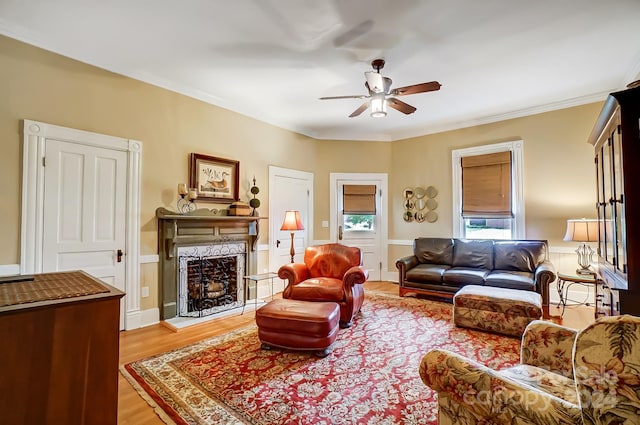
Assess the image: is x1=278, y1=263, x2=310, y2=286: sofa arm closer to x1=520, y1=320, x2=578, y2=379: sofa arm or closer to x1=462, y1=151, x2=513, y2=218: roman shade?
x1=520, y1=320, x2=578, y2=379: sofa arm

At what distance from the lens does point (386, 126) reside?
222 inches

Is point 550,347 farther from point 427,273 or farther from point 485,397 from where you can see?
point 427,273

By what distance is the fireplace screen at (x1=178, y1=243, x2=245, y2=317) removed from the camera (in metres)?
3.89

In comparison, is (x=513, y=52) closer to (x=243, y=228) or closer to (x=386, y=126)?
(x=386, y=126)

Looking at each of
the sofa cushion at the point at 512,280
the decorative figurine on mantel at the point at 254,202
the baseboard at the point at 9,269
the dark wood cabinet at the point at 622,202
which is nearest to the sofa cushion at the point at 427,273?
the sofa cushion at the point at 512,280

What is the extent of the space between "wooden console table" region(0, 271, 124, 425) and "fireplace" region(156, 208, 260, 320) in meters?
A: 2.24

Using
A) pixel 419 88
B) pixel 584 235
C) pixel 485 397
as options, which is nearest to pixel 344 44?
pixel 419 88

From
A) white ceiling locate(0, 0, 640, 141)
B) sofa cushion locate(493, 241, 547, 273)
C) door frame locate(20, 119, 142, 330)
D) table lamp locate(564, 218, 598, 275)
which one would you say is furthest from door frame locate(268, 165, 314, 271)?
table lamp locate(564, 218, 598, 275)

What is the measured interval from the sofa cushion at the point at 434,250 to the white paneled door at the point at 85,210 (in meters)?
4.33

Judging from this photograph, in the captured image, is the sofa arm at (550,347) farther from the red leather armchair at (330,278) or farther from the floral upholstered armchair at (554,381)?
the red leather armchair at (330,278)

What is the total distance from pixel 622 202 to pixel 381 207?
421cm

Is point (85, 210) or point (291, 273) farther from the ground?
point (85, 210)

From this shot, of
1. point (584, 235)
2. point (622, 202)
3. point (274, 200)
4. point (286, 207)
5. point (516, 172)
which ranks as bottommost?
point (584, 235)

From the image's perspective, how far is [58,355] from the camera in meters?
1.31
